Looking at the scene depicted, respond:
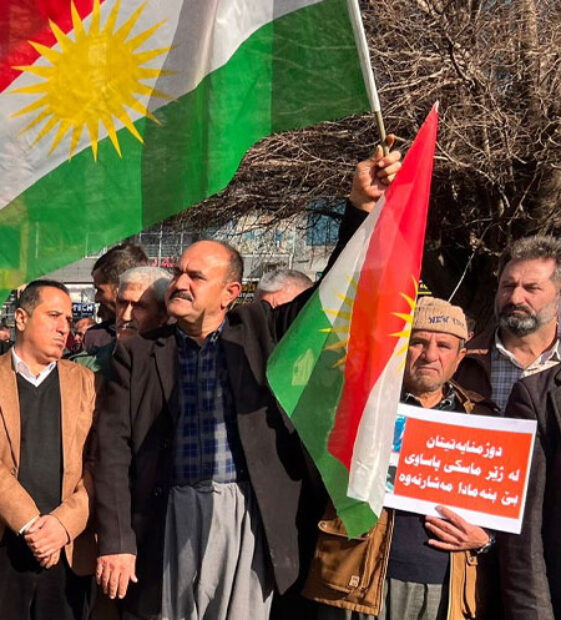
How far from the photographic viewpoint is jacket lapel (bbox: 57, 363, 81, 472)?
126 inches

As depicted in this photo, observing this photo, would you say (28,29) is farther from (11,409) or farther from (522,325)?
(522,325)

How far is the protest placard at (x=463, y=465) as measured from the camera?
2.71m

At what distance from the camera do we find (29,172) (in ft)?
8.84

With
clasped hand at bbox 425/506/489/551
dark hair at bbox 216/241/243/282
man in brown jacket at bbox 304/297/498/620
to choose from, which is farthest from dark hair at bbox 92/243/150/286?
clasped hand at bbox 425/506/489/551

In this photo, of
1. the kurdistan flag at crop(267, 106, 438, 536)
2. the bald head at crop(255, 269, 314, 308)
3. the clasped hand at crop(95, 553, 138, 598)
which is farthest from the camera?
the bald head at crop(255, 269, 314, 308)

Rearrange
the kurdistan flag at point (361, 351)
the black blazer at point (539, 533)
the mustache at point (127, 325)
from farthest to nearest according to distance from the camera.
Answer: the mustache at point (127, 325) < the black blazer at point (539, 533) < the kurdistan flag at point (361, 351)

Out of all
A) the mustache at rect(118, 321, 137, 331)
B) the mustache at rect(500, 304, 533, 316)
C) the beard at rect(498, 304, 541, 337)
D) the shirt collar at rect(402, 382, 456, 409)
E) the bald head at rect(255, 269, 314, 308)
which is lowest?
the shirt collar at rect(402, 382, 456, 409)

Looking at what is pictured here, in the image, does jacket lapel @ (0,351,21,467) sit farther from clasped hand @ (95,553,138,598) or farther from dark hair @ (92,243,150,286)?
dark hair @ (92,243,150,286)

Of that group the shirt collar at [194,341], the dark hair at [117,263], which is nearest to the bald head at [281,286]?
the dark hair at [117,263]

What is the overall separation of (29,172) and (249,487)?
1355 mm

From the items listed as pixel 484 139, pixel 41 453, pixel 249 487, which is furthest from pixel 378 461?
pixel 484 139

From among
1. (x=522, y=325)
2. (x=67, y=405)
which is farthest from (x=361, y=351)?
(x=67, y=405)

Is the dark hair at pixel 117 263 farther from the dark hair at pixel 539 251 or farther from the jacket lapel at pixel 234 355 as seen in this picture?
the dark hair at pixel 539 251

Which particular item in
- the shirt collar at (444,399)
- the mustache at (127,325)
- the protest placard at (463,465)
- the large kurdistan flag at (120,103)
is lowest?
the protest placard at (463,465)
